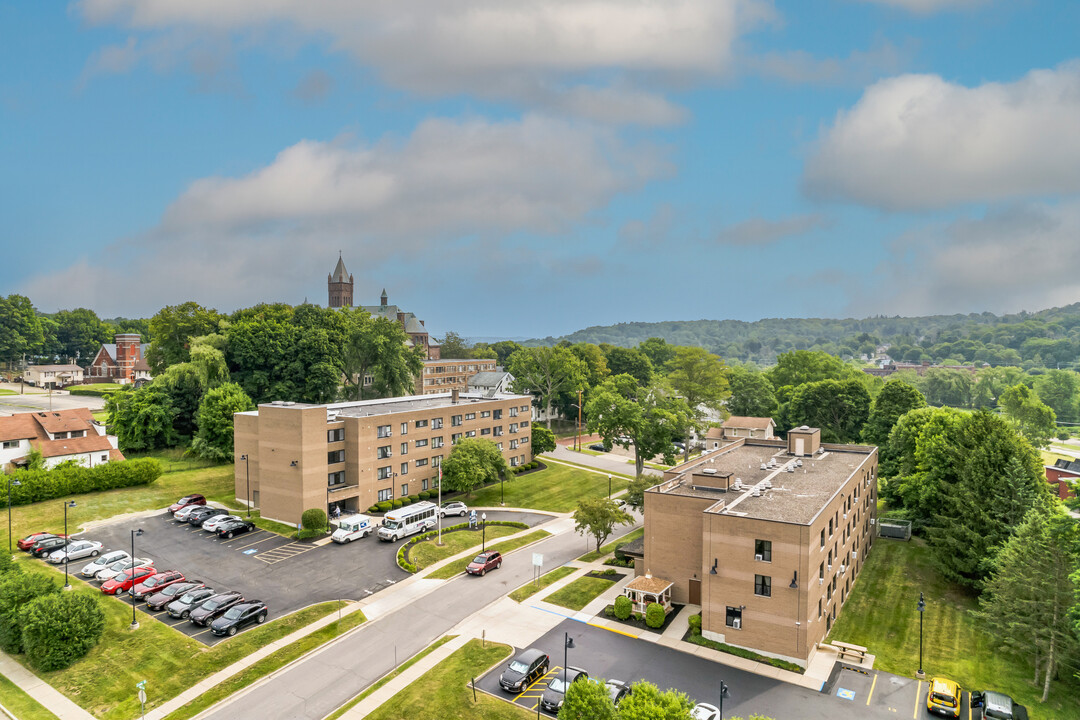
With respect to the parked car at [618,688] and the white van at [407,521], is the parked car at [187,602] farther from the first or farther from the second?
the parked car at [618,688]

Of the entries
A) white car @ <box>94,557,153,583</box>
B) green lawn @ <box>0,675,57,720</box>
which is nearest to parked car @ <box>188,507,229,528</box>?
white car @ <box>94,557,153,583</box>

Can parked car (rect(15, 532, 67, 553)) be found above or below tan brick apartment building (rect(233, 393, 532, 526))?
below

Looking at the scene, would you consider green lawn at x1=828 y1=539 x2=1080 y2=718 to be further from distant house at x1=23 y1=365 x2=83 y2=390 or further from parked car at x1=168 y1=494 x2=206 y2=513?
distant house at x1=23 y1=365 x2=83 y2=390

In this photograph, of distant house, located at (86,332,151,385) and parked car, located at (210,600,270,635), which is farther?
distant house, located at (86,332,151,385)

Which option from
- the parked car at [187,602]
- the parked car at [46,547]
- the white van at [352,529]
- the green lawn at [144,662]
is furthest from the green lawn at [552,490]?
the parked car at [46,547]

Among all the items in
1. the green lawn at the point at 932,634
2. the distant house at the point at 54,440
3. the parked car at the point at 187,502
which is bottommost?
the green lawn at the point at 932,634

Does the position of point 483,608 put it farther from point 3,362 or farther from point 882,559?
point 3,362

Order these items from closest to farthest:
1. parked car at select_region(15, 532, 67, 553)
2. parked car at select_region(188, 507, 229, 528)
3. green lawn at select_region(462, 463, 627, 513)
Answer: parked car at select_region(15, 532, 67, 553) → parked car at select_region(188, 507, 229, 528) → green lawn at select_region(462, 463, 627, 513)
